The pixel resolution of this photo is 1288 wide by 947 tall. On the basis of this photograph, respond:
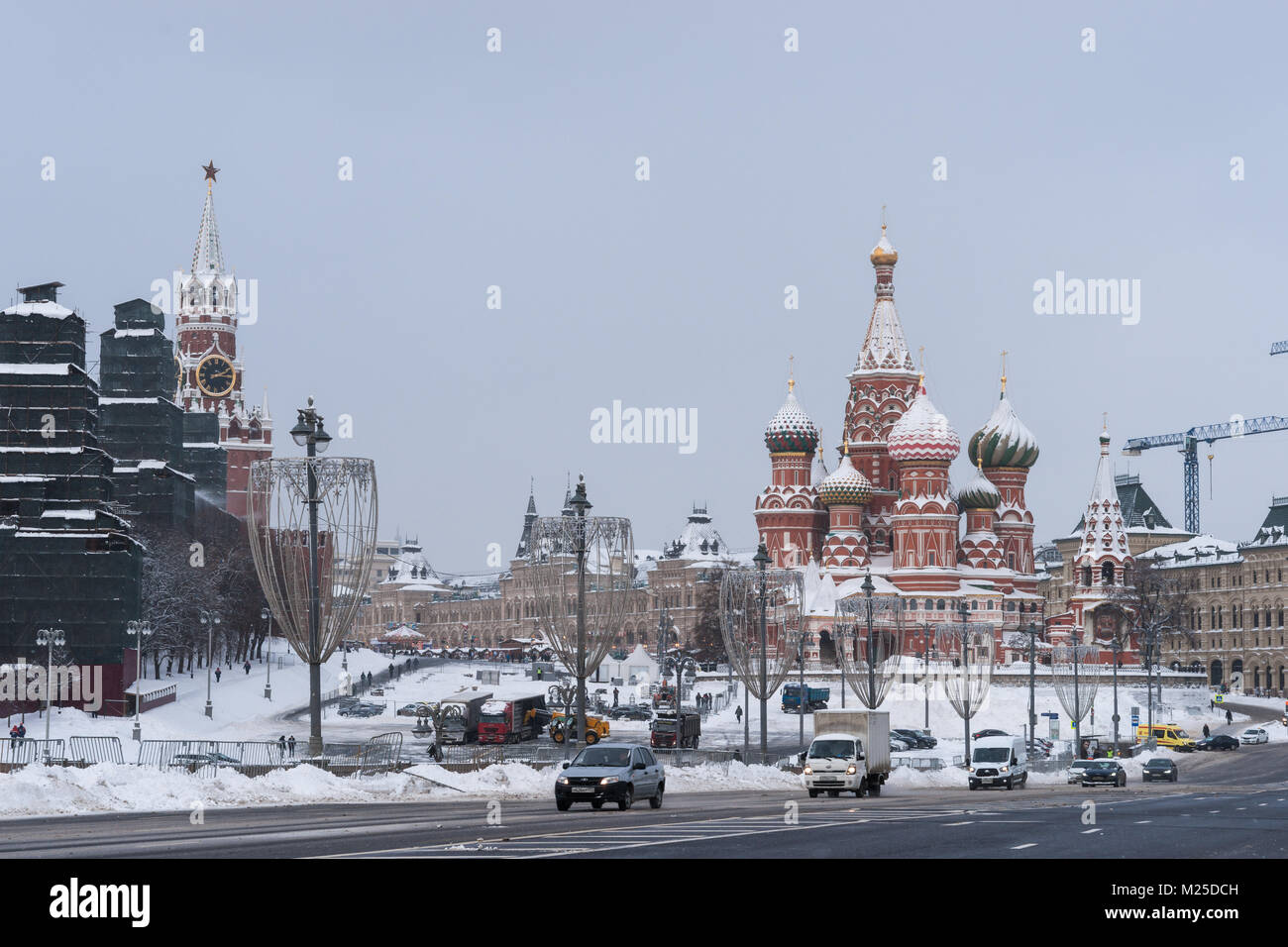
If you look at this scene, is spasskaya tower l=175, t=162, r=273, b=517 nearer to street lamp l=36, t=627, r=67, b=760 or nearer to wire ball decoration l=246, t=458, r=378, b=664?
street lamp l=36, t=627, r=67, b=760

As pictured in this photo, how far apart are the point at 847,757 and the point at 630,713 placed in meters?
52.4

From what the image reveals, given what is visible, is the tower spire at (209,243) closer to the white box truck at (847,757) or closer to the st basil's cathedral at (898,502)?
the st basil's cathedral at (898,502)

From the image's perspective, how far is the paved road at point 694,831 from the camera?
71.3 ft

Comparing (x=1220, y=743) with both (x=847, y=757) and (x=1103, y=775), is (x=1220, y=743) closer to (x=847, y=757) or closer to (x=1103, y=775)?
(x=1103, y=775)

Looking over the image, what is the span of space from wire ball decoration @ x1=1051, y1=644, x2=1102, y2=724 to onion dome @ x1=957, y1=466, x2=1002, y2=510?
46.0ft

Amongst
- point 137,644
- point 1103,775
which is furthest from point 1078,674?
point 137,644

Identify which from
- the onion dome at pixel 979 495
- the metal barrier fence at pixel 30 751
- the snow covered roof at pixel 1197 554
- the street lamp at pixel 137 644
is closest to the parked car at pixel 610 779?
the metal barrier fence at pixel 30 751

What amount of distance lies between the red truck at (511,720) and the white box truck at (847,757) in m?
25.7

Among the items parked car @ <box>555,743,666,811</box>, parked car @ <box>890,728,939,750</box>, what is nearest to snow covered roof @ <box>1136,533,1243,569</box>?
parked car @ <box>890,728,939,750</box>

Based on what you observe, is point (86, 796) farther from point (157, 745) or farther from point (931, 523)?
point (931, 523)

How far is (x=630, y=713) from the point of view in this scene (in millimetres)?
94000

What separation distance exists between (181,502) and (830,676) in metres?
42.5

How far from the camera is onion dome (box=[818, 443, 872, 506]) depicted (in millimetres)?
115037

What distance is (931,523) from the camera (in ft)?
367
